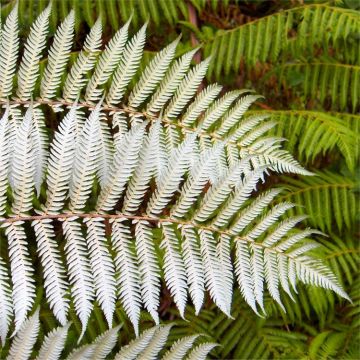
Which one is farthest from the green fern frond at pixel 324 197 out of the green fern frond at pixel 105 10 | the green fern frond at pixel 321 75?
the green fern frond at pixel 105 10

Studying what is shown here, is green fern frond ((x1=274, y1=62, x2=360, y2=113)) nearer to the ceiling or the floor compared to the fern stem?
nearer to the ceiling

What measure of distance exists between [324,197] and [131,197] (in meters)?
1.15

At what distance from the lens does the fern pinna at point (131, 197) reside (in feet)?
4.07

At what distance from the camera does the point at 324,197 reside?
87.4 inches

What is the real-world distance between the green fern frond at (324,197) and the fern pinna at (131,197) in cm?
55

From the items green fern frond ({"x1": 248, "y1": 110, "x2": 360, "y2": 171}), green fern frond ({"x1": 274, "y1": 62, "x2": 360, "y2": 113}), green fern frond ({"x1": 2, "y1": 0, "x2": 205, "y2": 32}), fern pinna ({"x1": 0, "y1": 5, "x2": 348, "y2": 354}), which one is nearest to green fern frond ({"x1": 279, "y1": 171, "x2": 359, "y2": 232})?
green fern frond ({"x1": 248, "y1": 110, "x2": 360, "y2": 171})

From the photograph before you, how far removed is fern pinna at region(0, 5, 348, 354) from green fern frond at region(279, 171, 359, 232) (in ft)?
1.79

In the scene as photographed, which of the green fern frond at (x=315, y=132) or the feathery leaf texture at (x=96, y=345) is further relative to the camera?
the green fern frond at (x=315, y=132)

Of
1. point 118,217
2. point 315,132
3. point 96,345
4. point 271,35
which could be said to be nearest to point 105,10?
point 271,35

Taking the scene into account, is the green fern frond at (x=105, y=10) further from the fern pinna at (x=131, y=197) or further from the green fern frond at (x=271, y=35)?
the fern pinna at (x=131, y=197)

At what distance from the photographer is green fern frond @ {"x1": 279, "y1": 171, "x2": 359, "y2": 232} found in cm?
216

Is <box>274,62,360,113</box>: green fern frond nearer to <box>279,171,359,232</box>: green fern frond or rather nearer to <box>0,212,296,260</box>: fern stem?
<box>279,171,359,232</box>: green fern frond

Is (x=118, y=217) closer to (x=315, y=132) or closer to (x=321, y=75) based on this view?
Answer: (x=315, y=132)

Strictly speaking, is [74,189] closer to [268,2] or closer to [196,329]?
[196,329]
